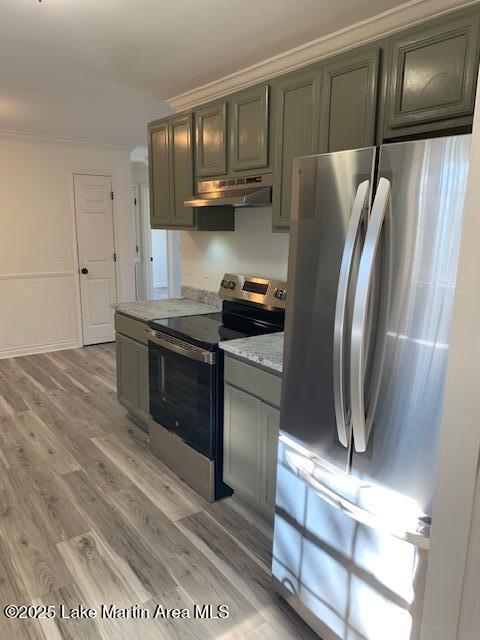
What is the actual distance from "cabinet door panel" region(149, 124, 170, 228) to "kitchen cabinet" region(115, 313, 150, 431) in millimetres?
858

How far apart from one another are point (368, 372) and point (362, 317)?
0.18 metres

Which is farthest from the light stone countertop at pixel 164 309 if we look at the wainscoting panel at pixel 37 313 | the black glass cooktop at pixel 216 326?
the wainscoting panel at pixel 37 313

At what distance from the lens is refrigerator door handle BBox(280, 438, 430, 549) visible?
4.22ft

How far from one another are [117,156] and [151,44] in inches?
132

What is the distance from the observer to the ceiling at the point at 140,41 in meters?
2.03

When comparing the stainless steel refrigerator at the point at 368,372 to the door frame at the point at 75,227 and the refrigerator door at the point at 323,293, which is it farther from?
the door frame at the point at 75,227

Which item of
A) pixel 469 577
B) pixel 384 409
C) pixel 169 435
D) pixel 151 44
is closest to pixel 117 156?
pixel 151 44

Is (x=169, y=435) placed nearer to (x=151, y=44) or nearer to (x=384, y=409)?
(x=384, y=409)

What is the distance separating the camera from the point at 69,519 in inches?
94.0

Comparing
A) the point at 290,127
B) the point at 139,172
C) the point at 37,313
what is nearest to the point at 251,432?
the point at 290,127

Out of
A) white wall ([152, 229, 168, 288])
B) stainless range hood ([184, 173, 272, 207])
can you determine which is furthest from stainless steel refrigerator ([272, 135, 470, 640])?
white wall ([152, 229, 168, 288])

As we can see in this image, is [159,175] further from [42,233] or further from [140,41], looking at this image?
[42,233]

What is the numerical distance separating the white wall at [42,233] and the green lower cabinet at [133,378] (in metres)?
2.38

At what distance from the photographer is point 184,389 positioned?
8.55ft
